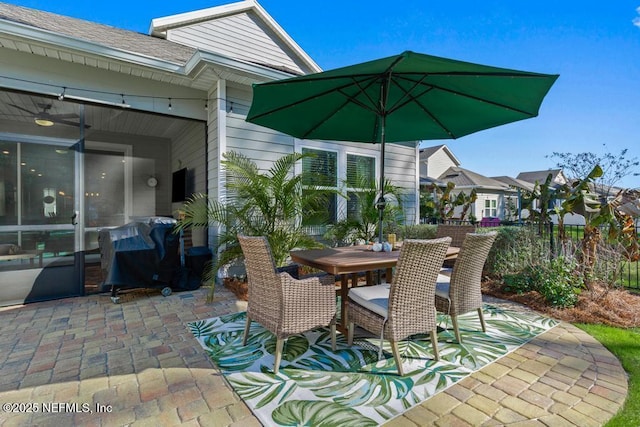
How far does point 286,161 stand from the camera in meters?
4.61

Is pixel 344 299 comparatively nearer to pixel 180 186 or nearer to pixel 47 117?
pixel 47 117

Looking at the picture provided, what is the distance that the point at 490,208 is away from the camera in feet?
67.0

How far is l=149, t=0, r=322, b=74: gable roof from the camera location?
6.90m

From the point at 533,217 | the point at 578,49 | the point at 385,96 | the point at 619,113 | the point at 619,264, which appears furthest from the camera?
the point at 619,113

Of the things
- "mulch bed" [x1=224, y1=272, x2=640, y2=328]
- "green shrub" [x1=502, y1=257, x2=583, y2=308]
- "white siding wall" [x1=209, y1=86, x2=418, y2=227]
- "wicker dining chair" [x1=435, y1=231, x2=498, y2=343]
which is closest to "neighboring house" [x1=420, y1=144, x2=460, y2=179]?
"white siding wall" [x1=209, y1=86, x2=418, y2=227]

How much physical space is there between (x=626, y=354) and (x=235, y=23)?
29.8ft

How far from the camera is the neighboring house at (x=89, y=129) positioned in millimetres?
4043

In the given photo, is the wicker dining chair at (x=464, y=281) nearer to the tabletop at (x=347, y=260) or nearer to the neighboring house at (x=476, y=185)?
the tabletop at (x=347, y=260)

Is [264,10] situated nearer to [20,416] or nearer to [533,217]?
[533,217]

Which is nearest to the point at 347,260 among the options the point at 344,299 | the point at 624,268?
the point at 344,299

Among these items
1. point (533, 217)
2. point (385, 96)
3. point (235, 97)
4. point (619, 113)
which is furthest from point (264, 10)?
point (619, 113)

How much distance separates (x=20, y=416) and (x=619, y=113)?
729 inches

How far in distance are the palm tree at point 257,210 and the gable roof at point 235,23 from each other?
4.08m

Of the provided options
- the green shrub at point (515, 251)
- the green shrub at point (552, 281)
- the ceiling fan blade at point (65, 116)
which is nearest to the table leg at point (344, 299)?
the green shrub at point (552, 281)
